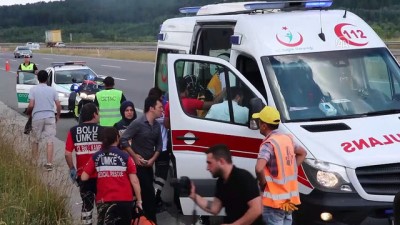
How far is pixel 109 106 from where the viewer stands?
10352 mm

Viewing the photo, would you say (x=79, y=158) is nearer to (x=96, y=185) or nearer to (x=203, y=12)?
(x=96, y=185)

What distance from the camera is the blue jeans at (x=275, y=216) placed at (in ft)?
20.1

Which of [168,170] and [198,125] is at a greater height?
[198,125]

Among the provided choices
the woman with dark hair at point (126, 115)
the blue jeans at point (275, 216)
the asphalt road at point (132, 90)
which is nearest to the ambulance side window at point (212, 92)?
the woman with dark hair at point (126, 115)

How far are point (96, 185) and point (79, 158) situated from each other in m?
0.67

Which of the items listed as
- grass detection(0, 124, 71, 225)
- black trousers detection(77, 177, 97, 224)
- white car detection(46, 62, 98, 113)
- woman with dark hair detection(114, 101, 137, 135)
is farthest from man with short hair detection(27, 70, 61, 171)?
white car detection(46, 62, 98, 113)

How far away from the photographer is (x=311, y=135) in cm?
705

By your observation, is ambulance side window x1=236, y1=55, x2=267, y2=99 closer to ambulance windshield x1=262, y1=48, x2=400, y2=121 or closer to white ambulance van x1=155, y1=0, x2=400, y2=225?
white ambulance van x1=155, y1=0, x2=400, y2=225

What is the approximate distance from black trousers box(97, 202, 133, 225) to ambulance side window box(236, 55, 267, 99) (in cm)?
198

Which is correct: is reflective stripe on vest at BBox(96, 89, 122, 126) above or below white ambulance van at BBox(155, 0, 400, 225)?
below

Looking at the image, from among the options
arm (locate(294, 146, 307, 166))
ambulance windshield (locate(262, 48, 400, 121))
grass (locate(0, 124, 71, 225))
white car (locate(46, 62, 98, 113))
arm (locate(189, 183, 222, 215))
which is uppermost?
ambulance windshield (locate(262, 48, 400, 121))

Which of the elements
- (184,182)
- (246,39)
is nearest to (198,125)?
(246,39)

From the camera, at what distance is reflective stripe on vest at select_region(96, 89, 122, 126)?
1034 cm

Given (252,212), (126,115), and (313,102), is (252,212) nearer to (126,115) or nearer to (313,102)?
(313,102)
